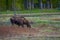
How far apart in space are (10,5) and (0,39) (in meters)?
23.9

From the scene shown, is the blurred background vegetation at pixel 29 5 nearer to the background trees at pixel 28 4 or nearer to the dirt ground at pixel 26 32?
the background trees at pixel 28 4

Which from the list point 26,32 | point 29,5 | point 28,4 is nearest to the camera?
point 26,32

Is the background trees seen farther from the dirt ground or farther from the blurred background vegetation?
the dirt ground

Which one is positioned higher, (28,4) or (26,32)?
(26,32)

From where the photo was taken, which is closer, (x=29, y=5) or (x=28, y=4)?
(x=29, y=5)

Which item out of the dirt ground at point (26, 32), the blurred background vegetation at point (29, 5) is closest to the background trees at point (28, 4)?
the blurred background vegetation at point (29, 5)

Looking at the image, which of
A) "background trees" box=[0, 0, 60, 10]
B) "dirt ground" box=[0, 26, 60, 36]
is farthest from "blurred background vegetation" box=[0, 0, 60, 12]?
"dirt ground" box=[0, 26, 60, 36]

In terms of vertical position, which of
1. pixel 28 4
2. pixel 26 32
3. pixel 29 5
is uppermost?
pixel 26 32

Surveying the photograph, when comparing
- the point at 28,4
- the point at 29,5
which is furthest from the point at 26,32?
the point at 28,4

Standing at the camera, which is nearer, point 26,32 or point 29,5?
point 26,32

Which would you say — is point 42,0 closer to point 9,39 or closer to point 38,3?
point 38,3

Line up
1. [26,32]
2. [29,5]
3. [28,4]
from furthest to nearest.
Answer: [28,4] → [29,5] → [26,32]

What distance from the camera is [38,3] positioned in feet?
122

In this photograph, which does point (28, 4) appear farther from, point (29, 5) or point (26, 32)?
point (26, 32)
